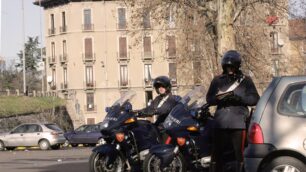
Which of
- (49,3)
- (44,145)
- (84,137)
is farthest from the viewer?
(49,3)

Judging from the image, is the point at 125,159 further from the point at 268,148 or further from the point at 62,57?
the point at 62,57

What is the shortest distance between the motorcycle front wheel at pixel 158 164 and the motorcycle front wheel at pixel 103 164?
1.10 metres

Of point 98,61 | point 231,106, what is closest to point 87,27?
point 98,61

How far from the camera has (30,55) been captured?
127625 millimetres

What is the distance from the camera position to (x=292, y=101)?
10.1 m

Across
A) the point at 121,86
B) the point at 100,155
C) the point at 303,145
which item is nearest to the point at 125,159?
the point at 100,155

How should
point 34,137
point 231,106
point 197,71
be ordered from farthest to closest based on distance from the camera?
point 197,71 → point 34,137 → point 231,106

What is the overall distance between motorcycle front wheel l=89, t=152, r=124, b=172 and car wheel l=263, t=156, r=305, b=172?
15.3ft

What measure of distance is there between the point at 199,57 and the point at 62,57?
4715cm

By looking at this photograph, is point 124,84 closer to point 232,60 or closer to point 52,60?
point 52,60

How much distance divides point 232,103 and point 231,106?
5 centimetres

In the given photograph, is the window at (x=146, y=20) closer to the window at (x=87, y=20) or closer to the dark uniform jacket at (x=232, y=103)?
the dark uniform jacket at (x=232, y=103)

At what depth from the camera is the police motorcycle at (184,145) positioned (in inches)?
501

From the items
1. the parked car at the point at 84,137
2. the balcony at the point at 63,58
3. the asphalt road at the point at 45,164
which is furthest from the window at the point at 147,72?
the asphalt road at the point at 45,164
